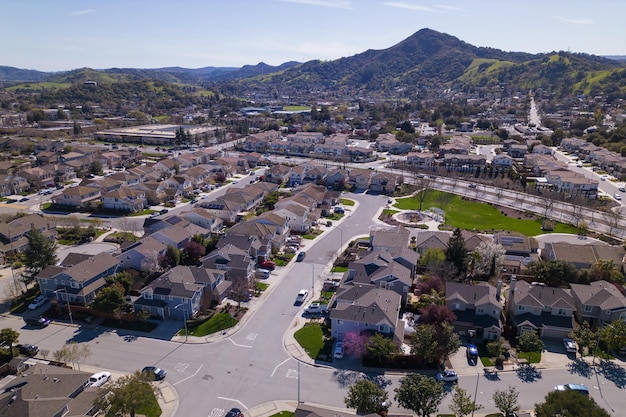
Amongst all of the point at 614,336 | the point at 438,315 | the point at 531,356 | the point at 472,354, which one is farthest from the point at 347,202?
the point at 614,336

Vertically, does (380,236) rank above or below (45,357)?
above

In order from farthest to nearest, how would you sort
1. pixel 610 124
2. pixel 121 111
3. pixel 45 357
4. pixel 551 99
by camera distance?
pixel 551 99 < pixel 121 111 < pixel 610 124 < pixel 45 357

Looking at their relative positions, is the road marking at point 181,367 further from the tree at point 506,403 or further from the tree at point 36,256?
the tree at point 506,403

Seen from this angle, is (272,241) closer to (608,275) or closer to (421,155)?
(608,275)

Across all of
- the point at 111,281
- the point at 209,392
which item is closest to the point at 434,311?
the point at 209,392

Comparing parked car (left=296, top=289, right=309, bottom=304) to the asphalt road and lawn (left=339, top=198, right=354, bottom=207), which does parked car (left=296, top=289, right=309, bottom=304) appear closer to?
the asphalt road

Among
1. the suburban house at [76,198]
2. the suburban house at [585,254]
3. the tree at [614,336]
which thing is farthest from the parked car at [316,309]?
the suburban house at [76,198]

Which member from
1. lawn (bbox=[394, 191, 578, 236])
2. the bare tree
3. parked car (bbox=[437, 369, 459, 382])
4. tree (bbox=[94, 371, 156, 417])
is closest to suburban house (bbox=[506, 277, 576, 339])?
parked car (bbox=[437, 369, 459, 382])
